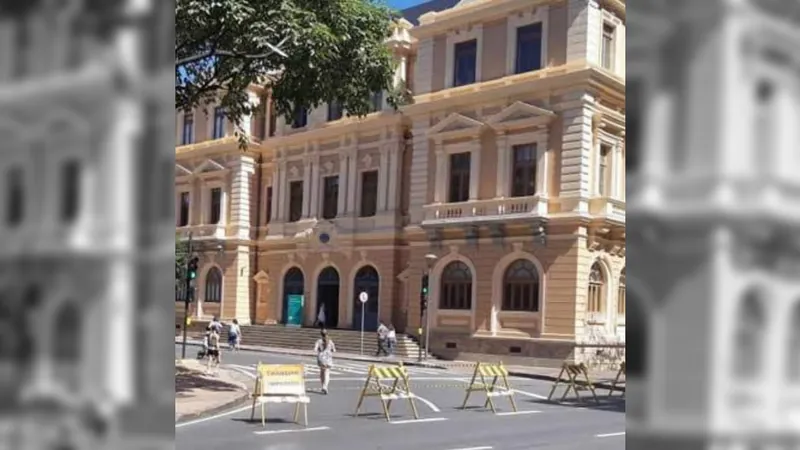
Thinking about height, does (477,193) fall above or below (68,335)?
above

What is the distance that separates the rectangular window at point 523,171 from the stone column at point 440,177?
118 inches

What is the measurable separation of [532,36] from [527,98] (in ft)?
7.82

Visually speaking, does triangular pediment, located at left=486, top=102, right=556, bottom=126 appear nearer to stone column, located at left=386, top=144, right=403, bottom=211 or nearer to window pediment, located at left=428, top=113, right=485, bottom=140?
window pediment, located at left=428, top=113, right=485, bottom=140

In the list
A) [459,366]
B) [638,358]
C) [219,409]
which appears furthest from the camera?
[459,366]

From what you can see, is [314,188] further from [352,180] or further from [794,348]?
[794,348]

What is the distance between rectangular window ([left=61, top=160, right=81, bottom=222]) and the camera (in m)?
2.16

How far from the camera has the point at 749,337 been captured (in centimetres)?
171

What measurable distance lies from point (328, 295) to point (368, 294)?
9.05 ft

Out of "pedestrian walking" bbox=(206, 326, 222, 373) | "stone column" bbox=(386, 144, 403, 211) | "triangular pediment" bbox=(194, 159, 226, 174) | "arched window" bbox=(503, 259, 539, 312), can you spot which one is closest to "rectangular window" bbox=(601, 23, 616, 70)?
"arched window" bbox=(503, 259, 539, 312)

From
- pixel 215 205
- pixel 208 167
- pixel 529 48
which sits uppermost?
pixel 529 48

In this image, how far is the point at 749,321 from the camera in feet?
5.56

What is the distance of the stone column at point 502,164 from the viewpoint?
30344 mm

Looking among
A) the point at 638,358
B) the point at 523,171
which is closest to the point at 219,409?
the point at 638,358

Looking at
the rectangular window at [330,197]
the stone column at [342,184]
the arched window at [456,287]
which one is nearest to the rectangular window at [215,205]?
the rectangular window at [330,197]
